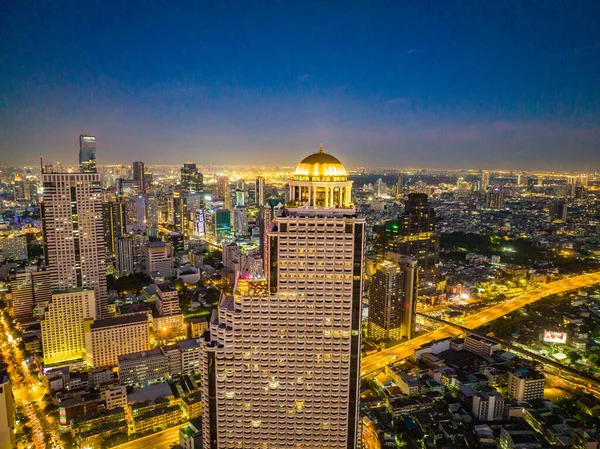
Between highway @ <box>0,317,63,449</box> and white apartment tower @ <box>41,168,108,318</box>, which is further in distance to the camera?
white apartment tower @ <box>41,168,108,318</box>

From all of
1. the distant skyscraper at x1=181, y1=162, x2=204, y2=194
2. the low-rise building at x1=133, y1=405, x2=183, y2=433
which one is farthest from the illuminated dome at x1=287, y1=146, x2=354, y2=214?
the distant skyscraper at x1=181, y1=162, x2=204, y2=194

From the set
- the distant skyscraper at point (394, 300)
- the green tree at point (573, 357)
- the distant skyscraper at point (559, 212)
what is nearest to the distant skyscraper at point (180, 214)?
the distant skyscraper at point (394, 300)

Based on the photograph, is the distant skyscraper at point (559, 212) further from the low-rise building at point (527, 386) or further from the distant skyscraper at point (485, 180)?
the low-rise building at point (527, 386)

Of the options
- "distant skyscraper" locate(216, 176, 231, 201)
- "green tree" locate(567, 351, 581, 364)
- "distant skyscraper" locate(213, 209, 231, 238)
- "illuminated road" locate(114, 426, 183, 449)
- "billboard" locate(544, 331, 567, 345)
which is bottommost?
"illuminated road" locate(114, 426, 183, 449)

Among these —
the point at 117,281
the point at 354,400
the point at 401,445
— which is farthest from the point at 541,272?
the point at 117,281

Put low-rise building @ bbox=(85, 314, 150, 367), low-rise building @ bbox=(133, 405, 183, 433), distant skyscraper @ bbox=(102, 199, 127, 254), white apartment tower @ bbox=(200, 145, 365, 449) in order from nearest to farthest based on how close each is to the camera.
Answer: white apartment tower @ bbox=(200, 145, 365, 449)
low-rise building @ bbox=(133, 405, 183, 433)
low-rise building @ bbox=(85, 314, 150, 367)
distant skyscraper @ bbox=(102, 199, 127, 254)

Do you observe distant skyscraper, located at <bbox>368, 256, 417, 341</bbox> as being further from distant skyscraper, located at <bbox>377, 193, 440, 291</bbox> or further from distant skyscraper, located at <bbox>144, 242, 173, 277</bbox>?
distant skyscraper, located at <bbox>144, 242, 173, 277</bbox>

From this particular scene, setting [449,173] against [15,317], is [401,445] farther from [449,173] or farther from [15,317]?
[449,173]

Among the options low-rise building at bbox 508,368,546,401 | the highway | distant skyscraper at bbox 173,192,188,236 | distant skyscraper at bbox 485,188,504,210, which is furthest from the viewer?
distant skyscraper at bbox 485,188,504,210
